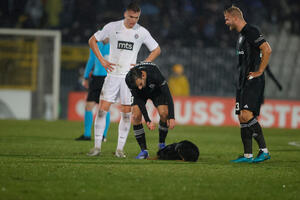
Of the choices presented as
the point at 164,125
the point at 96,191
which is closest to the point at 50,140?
the point at 164,125

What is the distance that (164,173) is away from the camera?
6.65 meters

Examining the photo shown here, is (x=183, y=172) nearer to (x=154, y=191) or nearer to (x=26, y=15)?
(x=154, y=191)

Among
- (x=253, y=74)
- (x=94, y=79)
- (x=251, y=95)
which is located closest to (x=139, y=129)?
(x=251, y=95)

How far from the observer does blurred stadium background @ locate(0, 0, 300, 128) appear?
19734mm

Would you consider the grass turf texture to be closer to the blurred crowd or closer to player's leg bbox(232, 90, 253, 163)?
player's leg bbox(232, 90, 253, 163)

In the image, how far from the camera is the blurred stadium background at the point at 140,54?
19.7 metres

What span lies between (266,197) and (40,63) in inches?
615

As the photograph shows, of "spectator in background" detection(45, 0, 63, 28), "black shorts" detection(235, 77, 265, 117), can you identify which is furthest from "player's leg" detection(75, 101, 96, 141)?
"spectator in background" detection(45, 0, 63, 28)

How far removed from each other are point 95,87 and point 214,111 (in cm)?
875

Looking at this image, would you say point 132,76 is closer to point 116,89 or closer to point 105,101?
point 116,89

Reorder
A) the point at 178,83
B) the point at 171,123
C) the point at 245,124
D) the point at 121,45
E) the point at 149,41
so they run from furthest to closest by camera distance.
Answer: the point at 178,83 → the point at 149,41 → the point at 121,45 → the point at 245,124 → the point at 171,123

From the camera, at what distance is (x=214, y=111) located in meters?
19.8

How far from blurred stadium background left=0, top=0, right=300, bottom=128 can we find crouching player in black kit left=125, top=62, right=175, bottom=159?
11637 millimetres

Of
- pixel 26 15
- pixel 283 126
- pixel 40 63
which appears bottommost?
pixel 283 126
